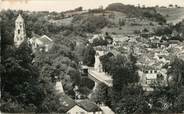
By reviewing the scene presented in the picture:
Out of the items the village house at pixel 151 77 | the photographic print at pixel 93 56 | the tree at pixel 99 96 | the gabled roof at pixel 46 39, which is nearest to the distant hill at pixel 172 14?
the photographic print at pixel 93 56

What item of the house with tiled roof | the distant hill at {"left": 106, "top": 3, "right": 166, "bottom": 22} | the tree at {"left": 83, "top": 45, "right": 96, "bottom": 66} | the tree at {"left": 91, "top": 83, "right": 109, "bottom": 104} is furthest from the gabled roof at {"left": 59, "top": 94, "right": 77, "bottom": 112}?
the distant hill at {"left": 106, "top": 3, "right": 166, "bottom": 22}

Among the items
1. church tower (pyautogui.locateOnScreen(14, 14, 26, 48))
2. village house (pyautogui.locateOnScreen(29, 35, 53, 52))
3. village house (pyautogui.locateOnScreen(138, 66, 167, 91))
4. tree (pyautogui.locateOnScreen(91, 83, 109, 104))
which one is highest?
church tower (pyautogui.locateOnScreen(14, 14, 26, 48))

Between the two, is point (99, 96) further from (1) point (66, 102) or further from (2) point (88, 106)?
(1) point (66, 102)

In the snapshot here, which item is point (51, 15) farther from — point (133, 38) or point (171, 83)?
point (171, 83)

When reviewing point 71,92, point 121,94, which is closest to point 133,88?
point 121,94

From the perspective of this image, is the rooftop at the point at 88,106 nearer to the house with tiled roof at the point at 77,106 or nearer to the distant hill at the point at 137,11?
the house with tiled roof at the point at 77,106

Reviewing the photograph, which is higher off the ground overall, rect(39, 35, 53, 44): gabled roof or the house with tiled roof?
rect(39, 35, 53, 44): gabled roof

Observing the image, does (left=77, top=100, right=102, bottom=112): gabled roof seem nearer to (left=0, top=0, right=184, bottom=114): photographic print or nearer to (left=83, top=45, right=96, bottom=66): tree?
(left=0, top=0, right=184, bottom=114): photographic print

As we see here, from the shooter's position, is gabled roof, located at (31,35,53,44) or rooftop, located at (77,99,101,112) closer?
rooftop, located at (77,99,101,112)

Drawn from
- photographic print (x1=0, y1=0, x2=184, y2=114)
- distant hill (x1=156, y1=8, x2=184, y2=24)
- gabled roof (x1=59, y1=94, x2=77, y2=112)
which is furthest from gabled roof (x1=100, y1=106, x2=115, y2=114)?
distant hill (x1=156, y1=8, x2=184, y2=24)
